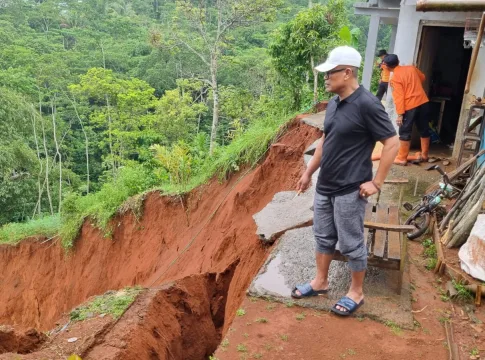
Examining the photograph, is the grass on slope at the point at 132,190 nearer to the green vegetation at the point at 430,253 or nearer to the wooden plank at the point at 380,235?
the green vegetation at the point at 430,253

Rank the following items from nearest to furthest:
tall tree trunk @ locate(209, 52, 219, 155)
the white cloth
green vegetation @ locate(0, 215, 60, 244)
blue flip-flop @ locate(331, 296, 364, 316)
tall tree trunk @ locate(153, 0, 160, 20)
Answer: blue flip-flop @ locate(331, 296, 364, 316) → the white cloth → green vegetation @ locate(0, 215, 60, 244) → tall tree trunk @ locate(209, 52, 219, 155) → tall tree trunk @ locate(153, 0, 160, 20)

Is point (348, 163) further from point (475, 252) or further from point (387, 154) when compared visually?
point (475, 252)

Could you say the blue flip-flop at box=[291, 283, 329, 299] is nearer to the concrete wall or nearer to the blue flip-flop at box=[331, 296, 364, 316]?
the blue flip-flop at box=[331, 296, 364, 316]

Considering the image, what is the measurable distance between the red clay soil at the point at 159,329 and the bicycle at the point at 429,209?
257 centimetres

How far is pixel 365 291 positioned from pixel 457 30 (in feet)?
26.4

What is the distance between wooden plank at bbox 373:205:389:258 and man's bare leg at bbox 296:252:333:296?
438 millimetres

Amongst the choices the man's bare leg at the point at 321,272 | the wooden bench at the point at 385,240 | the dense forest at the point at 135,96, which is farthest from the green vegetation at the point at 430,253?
the dense forest at the point at 135,96

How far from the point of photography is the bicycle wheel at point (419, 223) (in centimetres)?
529

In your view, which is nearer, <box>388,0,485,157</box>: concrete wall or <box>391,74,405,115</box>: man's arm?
<box>388,0,485,157</box>: concrete wall

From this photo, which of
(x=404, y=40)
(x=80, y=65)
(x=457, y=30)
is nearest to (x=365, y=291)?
(x=404, y=40)

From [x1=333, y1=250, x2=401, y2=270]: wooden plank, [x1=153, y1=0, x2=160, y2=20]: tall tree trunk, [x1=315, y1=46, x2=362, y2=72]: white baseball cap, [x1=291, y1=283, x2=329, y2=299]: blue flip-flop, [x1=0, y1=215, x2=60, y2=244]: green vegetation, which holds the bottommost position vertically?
[x1=0, y1=215, x2=60, y2=244]: green vegetation

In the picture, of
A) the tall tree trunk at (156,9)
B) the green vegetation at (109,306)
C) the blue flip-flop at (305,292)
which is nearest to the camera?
the blue flip-flop at (305,292)

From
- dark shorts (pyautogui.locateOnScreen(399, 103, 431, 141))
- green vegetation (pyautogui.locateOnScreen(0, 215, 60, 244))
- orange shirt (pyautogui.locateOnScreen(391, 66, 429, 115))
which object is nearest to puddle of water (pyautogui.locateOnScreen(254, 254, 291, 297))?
dark shorts (pyautogui.locateOnScreen(399, 103, 431, 141))

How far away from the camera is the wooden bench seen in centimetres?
391
